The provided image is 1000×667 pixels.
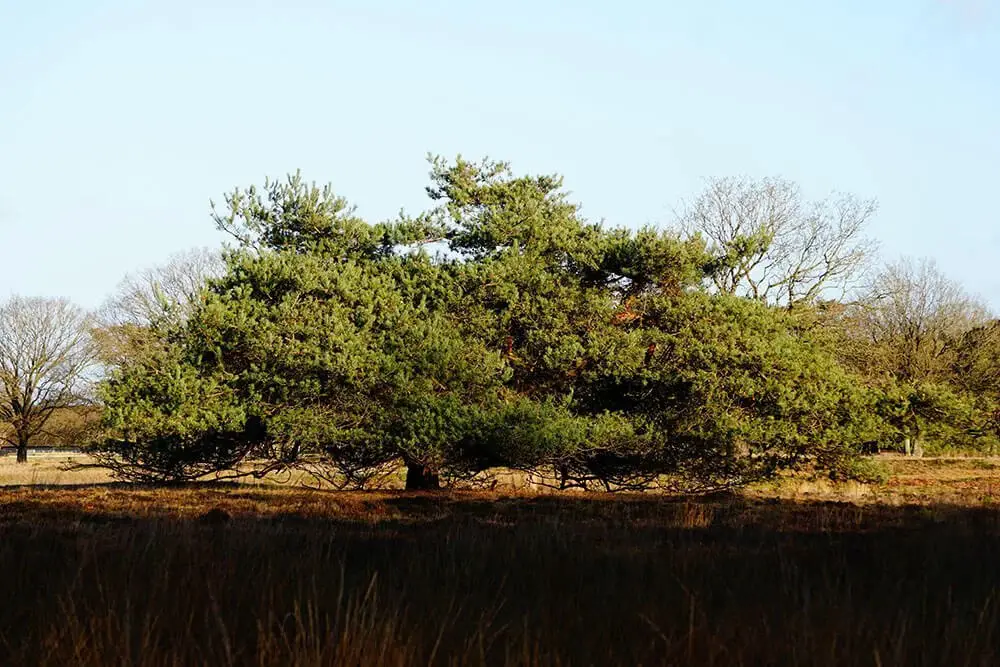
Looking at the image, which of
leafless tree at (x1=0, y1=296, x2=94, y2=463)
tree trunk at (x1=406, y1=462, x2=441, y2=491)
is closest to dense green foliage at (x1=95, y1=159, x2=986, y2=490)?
tree trunk at (x1=406, y1=462, x2=441, y2=491)

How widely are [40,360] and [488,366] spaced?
1682 inches

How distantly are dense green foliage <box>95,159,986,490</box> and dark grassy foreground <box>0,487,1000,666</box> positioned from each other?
948cm

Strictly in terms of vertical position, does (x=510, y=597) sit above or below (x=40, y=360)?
below

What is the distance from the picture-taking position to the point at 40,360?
176 feet

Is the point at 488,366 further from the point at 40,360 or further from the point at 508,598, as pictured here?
the point at 40,360

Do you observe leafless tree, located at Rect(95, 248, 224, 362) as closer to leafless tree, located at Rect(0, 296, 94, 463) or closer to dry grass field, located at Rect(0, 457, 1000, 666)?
leafless tree, located at Rect(0, 296, 94, 463)

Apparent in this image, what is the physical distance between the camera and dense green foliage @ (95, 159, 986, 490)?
1894 cm

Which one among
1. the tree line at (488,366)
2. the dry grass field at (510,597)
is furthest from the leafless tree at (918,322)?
the dry grass field at (510,597)

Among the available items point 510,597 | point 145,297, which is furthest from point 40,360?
point 510,597

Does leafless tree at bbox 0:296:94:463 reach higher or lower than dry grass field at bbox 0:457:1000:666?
higher

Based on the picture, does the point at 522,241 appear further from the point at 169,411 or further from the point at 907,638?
the point at 907,638

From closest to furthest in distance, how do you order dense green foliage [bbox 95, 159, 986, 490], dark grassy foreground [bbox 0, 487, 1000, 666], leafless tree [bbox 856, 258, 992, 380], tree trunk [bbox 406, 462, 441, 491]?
dark grassy foreground [bbox 0, 487, 1000, 666], dense green foliage [bbox 95, 159, 986, 490], tree trunk [bbox 406, 462, 441, 491], leafless tree [bbox 856, 258, 992, 380]

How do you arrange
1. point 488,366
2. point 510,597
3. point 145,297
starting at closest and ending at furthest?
point 510,597
point 488,366
point 145,297

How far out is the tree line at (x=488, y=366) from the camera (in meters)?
19.0
